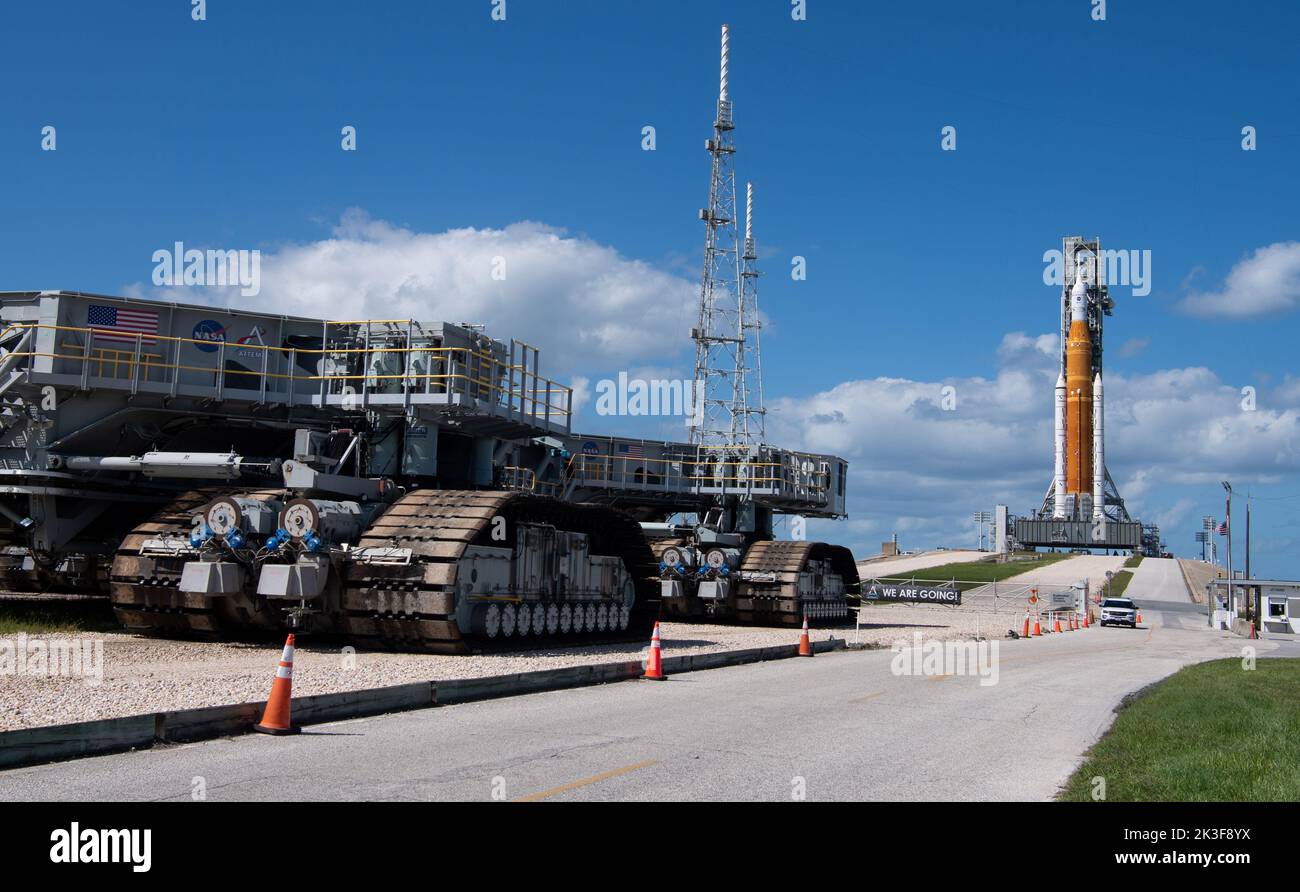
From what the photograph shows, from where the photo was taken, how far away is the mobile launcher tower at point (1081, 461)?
339 feet

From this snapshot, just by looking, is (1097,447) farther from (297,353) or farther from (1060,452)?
(297,353)

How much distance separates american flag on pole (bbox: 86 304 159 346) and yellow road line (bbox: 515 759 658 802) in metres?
16.8

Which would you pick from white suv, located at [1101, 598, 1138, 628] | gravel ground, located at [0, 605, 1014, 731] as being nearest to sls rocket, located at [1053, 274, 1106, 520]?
white suv, located at [1101, 598, 1138, 628]

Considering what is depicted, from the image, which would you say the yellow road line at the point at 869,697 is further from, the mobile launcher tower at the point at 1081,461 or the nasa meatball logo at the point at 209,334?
the mobile launcher tower at the point at 1081,461

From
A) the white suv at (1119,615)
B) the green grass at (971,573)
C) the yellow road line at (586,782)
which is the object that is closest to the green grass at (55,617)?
the yellow road line at (586,782)

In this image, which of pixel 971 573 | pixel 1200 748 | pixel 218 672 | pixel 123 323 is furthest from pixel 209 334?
pixel 971 573

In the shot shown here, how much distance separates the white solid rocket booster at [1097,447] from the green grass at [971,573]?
31.5ft

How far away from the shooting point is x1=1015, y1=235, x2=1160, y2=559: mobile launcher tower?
103 m

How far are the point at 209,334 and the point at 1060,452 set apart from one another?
9390 centimetres

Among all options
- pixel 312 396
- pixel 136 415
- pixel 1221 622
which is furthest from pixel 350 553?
pixel 1221 622

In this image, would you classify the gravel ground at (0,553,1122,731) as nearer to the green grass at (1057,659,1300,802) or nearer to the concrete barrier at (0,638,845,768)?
the concrete barrier at (0,638,845,768)

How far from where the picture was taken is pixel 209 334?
23.6 m

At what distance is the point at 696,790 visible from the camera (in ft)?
27.0

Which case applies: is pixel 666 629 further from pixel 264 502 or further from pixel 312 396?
pixel 264 502
